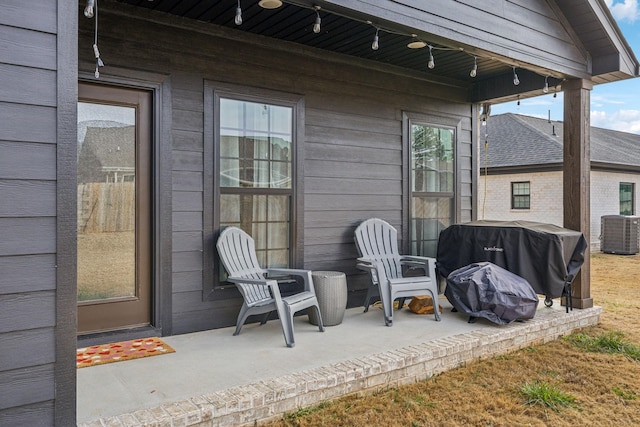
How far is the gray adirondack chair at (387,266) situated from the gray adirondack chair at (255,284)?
618 millimetres

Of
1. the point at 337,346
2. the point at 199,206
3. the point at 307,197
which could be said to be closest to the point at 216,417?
the point at 337,346

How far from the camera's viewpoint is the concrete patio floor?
2.32 m

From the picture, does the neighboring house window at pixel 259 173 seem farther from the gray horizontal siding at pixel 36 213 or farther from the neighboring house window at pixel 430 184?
the gray horizontal siding at pixel 36 213

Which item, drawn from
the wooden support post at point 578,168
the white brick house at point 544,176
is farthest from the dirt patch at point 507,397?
the white brick house at point 544,176

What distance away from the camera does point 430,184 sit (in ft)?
17.6

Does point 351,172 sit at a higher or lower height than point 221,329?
higher

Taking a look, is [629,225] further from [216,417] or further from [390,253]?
[216,417]

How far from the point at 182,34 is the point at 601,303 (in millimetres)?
5448

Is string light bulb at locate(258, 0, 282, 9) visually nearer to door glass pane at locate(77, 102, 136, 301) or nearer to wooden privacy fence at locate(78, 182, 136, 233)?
door glass pane at locate(77, 102, 136, 301)

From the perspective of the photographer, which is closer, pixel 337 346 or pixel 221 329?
pixel 337 346

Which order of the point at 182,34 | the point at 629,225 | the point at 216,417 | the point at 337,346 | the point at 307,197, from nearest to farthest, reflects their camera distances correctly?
the point at 216,417 → the point at 337,346 → the point at 182,34 → the point at 307,197 → the point at 629,225

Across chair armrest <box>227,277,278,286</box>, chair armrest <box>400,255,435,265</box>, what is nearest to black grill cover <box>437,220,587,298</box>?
chair armrest <box>400,255,435,265</box>

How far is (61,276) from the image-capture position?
6.30 ft

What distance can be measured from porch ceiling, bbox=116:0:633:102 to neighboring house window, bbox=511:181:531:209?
8.34 meters
